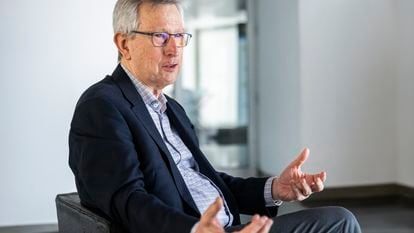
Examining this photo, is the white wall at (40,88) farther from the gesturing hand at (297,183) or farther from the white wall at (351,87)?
the gesturing hand at (297,183)

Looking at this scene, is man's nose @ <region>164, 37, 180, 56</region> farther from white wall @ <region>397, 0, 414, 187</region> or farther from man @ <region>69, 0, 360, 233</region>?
white wall @ <region>397, 0, 414, 187</region>

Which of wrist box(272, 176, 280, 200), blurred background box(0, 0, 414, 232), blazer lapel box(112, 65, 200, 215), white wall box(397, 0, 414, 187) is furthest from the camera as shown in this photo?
white wall box(397, 0, 414, 187)

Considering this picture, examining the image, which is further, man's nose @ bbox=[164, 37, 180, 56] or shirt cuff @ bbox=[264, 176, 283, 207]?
shirt cuff @ bbox=[264, 176, 283, 207]

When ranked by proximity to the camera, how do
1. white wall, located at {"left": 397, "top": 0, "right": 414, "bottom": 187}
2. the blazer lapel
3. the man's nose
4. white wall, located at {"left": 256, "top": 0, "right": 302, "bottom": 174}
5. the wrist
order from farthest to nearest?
1. white wall, located at {"left": 256, "top": 0, "right": 302, "bottom": 174}
2. white wall, located at {"left": 397, "top": 0, "right": 414, "bottom": 187}
3. the wrist
4. the man's nose
5. the blazer lapel

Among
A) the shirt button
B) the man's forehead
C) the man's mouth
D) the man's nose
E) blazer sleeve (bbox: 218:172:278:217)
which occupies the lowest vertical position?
blazer sleeve (bbox: 218:172:278:217)

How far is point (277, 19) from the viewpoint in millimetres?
5113

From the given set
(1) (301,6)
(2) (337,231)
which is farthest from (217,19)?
(2) (337,231)

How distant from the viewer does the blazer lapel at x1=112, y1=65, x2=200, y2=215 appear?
5.35 ft

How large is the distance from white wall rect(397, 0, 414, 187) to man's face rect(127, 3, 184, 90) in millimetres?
3409

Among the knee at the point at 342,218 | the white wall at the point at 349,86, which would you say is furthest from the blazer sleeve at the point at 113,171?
the white wall at the point at 349,86

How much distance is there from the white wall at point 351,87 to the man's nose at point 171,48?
305cm

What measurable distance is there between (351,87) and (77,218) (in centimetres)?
359

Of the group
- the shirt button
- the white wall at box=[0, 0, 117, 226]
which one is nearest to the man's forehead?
the shirt button

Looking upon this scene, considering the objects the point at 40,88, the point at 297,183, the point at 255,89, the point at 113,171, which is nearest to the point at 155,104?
the point at 113,171
